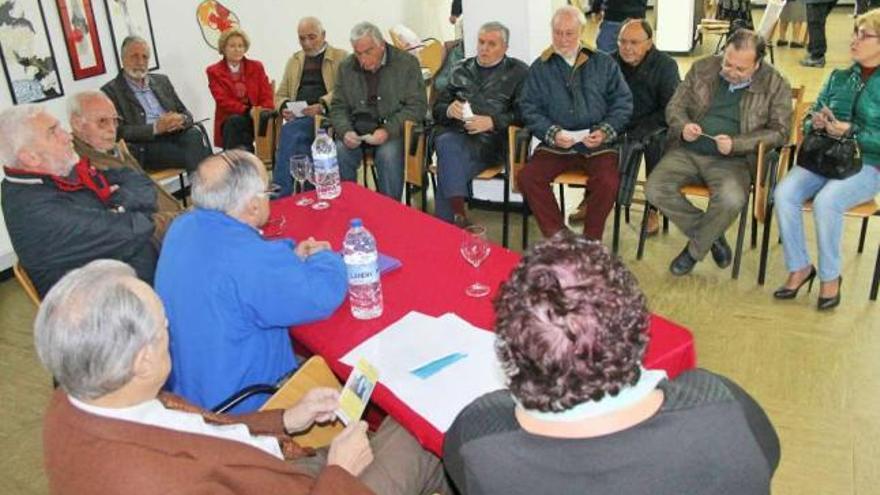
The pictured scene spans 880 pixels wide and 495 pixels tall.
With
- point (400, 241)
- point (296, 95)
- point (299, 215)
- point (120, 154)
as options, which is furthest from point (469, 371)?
point (296, 95)

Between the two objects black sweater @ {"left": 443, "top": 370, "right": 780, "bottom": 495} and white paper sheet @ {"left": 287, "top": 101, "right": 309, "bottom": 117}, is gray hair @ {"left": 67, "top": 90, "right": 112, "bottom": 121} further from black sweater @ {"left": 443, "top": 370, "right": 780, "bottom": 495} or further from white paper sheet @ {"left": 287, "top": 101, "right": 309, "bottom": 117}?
black sweater @ {"left": 443, "top": 370, "right": 780, "bottom": 495}

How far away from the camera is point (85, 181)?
3074 millimetres

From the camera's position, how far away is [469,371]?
1868mm

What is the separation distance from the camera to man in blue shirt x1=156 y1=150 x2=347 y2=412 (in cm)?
202

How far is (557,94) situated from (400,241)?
193 cm

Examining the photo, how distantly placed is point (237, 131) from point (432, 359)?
12.5 ft

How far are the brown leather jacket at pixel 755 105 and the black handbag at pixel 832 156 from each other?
0.22 metres

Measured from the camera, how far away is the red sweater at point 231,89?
5285 mm

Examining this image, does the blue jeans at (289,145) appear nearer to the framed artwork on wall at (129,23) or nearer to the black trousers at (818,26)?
the framed artwork on wall at (129,23)

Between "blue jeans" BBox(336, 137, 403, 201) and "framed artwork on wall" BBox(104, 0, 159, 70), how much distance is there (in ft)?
5.58

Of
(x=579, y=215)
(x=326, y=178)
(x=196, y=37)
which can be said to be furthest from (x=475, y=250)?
(x=196, y=37)

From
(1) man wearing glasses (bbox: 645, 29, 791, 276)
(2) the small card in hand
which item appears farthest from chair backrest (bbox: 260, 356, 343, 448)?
(1) man wearing glasses (bbox: 645, 29, 791, 276)

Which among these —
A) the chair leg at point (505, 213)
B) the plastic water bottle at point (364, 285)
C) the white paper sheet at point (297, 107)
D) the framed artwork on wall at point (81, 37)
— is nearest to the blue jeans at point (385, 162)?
the white paper sheet at point (297, 107)

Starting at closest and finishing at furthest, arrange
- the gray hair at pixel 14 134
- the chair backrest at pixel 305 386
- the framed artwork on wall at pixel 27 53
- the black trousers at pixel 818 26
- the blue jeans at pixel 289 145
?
the chair backrest at pixel 305 386 → the gray hair at pixel 14 134 → the framed artwork on wall at pixel 27 53 → the blue jeans at pixel 289 145 → the black trousers at pixel 818 26
